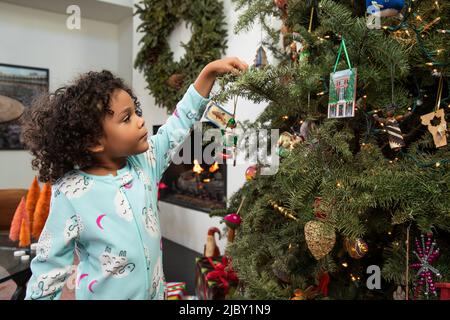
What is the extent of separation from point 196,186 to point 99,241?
7.71ft

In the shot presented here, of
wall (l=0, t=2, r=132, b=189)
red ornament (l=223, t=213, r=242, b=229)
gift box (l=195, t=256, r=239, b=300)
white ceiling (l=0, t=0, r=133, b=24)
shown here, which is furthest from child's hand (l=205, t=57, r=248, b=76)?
white ceiling (l=0, t=0, r=133, b=24)

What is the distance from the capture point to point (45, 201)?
1722 millimetres

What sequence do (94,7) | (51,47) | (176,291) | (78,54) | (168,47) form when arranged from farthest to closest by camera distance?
(78,54) < (51,47) < (94,7) < (168,47) < (176,291)

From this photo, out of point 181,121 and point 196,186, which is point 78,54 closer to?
point 196,186

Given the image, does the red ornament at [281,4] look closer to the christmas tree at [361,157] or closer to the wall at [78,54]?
the christmas tree at [361,157]

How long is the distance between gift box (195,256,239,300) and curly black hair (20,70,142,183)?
902mm

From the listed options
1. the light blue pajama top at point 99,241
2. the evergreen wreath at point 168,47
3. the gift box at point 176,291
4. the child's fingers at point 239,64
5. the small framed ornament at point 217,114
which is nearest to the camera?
the light blue pajama top at point 99,241

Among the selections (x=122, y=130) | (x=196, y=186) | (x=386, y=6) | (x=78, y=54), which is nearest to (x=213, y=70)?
(x=122, y=130)

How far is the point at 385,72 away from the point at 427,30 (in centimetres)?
15

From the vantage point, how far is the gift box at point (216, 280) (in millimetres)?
1567

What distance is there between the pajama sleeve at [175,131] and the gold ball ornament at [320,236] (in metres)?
0.47

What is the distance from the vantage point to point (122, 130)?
0.79 m

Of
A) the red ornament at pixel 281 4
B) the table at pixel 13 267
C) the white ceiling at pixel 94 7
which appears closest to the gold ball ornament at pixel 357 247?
the red ornament at pixel 281 4

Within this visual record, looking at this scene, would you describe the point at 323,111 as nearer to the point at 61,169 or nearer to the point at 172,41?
the point at 61,169
